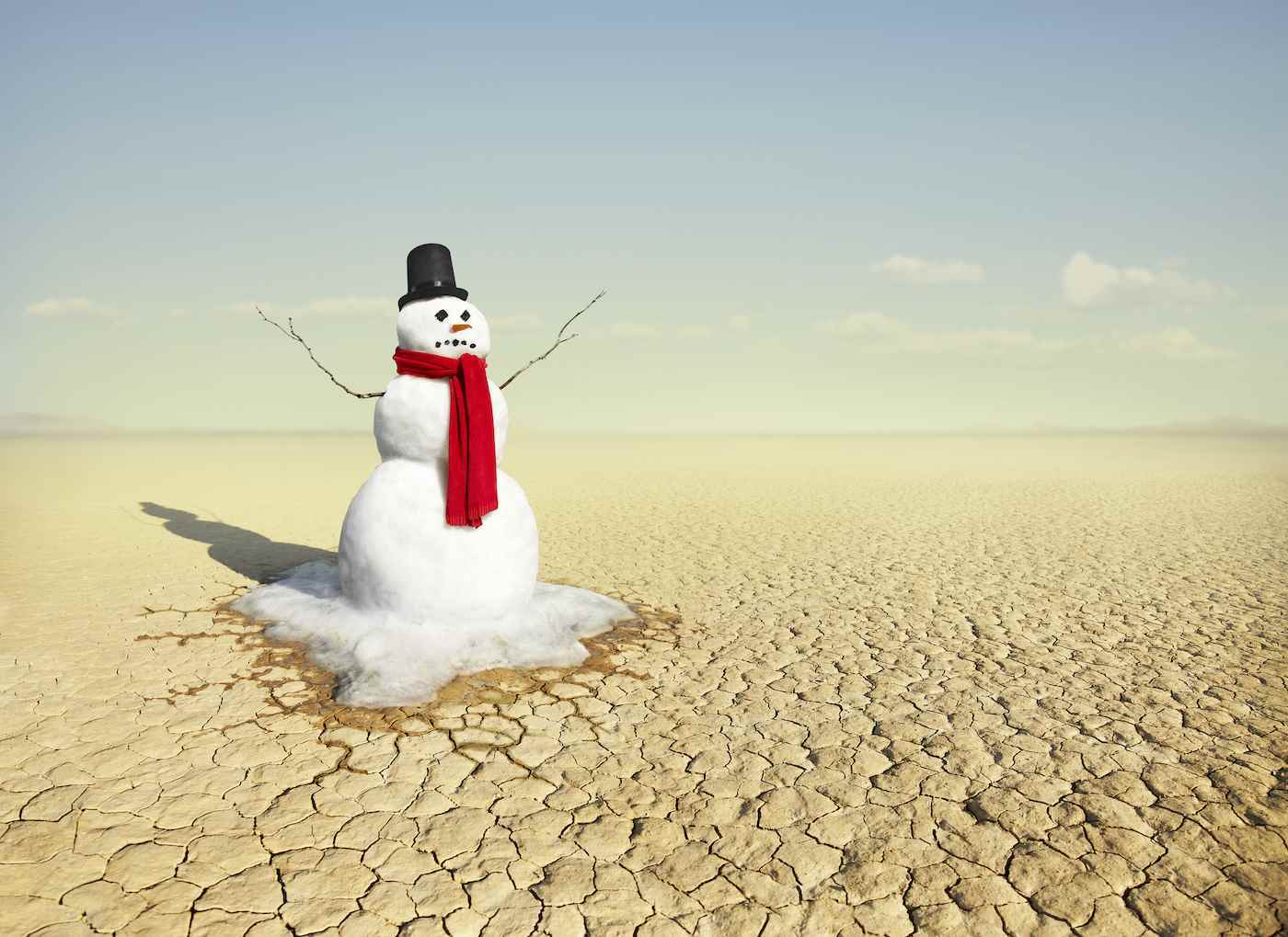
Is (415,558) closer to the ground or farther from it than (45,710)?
farther from it

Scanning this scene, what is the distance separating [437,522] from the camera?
15.7 ft

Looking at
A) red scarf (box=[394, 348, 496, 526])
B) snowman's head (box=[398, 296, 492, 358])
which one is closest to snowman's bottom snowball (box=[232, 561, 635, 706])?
red scarf (box=[394, 348, 496, 526])

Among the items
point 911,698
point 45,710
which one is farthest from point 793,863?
point 45,710

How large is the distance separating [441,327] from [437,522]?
1.22 metres

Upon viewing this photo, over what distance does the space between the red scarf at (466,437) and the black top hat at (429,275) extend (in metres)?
0.40

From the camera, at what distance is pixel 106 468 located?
19.0 metres

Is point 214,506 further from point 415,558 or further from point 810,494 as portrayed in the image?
point 810,494

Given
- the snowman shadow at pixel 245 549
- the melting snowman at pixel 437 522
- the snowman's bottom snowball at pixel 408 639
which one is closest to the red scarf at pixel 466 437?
the melting snowman at pixel 437 522

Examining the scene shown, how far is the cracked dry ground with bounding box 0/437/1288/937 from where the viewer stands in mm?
2787

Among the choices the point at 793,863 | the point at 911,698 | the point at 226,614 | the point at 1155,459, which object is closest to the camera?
the point at 793,863

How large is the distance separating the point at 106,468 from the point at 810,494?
55.9ft

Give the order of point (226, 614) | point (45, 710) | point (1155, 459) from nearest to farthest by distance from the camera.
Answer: point (45, 710) < point (226, 614) < point (1155, 459)

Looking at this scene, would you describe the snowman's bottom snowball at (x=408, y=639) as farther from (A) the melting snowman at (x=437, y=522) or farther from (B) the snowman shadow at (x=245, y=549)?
(B) the snowman shadow at (x=245, y=549)

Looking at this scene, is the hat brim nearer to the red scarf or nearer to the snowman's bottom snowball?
the red scarf
